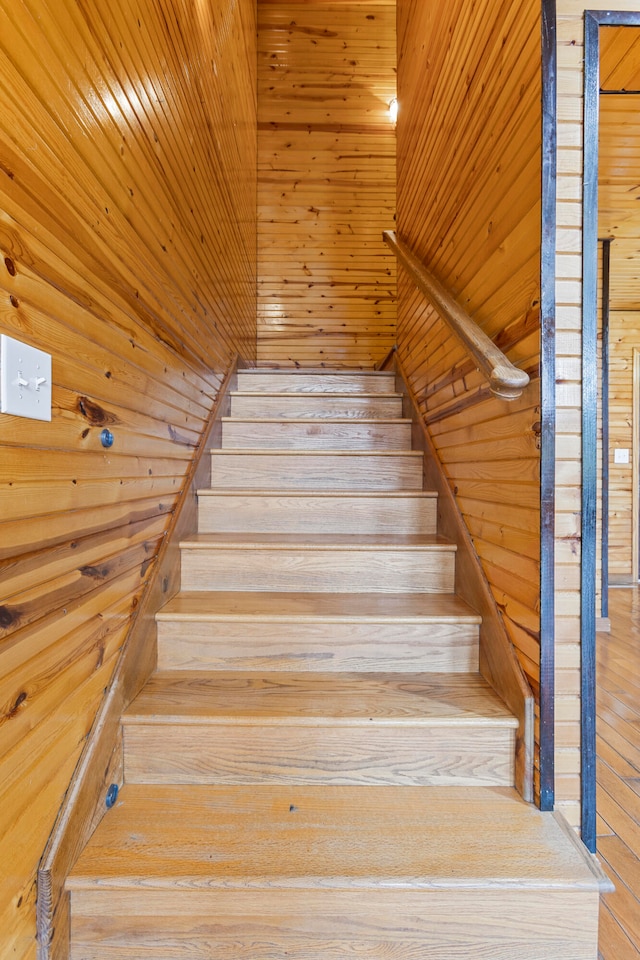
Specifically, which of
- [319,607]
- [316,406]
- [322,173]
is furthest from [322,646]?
[322,173]

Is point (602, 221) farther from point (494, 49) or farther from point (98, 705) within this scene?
point (98, 705)

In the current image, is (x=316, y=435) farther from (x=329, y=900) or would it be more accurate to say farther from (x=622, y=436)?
(x=622, y=436)

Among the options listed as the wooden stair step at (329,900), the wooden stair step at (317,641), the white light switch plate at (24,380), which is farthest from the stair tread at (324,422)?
the wooden stair step at (329,900)

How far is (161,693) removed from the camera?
4.32 feet

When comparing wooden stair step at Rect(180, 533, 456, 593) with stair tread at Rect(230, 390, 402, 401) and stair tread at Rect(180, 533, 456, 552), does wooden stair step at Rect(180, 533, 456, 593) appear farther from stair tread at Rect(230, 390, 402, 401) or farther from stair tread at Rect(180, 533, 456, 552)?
stair tread at Rect(230, 390, 402, 401)

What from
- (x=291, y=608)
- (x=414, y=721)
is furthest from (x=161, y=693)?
(x=414, y=721)

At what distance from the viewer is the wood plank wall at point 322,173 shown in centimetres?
408

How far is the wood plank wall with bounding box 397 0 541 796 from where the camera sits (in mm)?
1208

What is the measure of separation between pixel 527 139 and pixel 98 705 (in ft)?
5.76

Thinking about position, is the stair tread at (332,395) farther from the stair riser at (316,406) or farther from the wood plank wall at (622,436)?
the wood plank wall at (622,436)

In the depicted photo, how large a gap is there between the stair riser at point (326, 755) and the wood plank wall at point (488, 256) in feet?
0.78

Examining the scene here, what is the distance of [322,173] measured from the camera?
4125 millimetres

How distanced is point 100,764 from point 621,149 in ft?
9.56

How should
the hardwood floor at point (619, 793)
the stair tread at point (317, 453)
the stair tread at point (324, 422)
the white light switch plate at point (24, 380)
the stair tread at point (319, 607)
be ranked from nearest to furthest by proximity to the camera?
the white light switch plate at point (24, 380)
the hardwood floor at point (619, 793)
the stair tread at point (319, 607)
the stair tread at point (317, 453)
the stair tread at point (324, 422)
